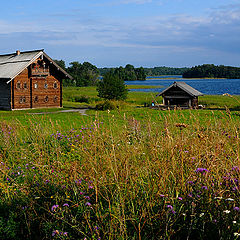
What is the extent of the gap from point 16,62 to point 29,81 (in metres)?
2.46

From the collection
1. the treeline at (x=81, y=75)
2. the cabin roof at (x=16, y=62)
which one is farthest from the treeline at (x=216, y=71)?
the cabin roof at (x=16, y=62)

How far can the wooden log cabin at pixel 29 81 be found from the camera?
103 feet

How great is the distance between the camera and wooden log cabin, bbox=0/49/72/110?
3145 centimetres

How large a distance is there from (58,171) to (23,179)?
0.76m

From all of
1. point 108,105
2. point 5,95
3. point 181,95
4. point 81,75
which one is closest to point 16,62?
point 5,95

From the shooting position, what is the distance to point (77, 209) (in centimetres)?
396

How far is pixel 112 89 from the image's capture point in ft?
117

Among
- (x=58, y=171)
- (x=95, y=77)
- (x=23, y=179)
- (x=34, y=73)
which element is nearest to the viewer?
(x=58, y=171)

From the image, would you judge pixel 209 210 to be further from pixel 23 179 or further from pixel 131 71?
pixel 131 71

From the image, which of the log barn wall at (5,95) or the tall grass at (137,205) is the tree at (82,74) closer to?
the log barn wall at (5,95)

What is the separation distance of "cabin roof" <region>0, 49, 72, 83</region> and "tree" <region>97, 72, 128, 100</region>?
676cm

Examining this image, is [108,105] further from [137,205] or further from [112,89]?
[137,205]

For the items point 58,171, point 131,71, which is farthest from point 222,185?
point 131,71

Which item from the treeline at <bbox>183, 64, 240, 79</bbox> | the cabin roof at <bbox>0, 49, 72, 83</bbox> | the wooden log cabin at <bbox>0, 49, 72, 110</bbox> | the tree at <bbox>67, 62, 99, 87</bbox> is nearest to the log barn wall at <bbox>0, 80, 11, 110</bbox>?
the wooden log cabin at <bbox>0, 49, 72, 110</bbox>
